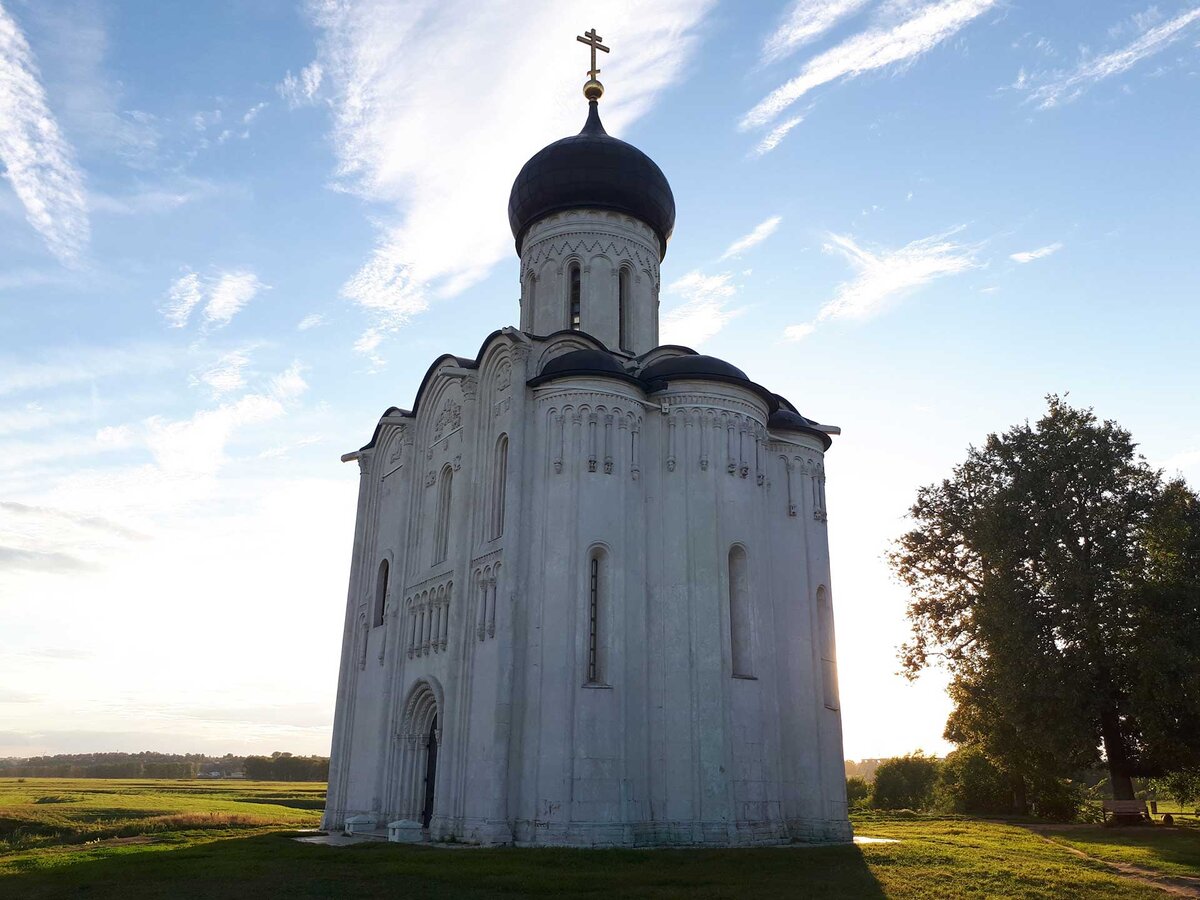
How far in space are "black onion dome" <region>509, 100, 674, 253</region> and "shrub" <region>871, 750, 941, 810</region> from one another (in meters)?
25.0

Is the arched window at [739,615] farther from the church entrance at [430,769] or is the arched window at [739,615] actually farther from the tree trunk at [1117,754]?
the tree trunk at [1117,754]

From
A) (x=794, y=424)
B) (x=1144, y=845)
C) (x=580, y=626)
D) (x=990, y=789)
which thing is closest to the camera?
(x=580, y=626)

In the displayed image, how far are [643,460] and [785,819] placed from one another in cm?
651

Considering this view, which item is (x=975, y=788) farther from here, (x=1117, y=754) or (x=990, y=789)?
(x=1117, y=754)

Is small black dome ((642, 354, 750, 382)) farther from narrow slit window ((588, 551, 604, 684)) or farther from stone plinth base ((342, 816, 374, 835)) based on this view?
stone plinth base ((342, 816, 374, 835))

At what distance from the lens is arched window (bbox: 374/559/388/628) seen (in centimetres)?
2017

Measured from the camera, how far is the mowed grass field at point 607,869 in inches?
378

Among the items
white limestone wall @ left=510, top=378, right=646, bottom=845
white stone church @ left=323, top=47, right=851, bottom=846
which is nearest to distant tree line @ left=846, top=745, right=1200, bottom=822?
white stone church @ left=323, top=47, right=851, bottom=846

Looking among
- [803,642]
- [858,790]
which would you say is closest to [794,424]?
[803,642]

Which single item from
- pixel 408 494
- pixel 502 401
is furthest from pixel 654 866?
pixel 408 494

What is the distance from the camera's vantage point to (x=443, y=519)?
18.4 meters

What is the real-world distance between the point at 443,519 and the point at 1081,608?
42.2 ft

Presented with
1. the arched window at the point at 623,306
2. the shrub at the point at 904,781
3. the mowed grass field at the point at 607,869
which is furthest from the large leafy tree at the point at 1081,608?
the shrub at the point at 904,781

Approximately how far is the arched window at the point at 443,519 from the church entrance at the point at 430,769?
3.17 meters
